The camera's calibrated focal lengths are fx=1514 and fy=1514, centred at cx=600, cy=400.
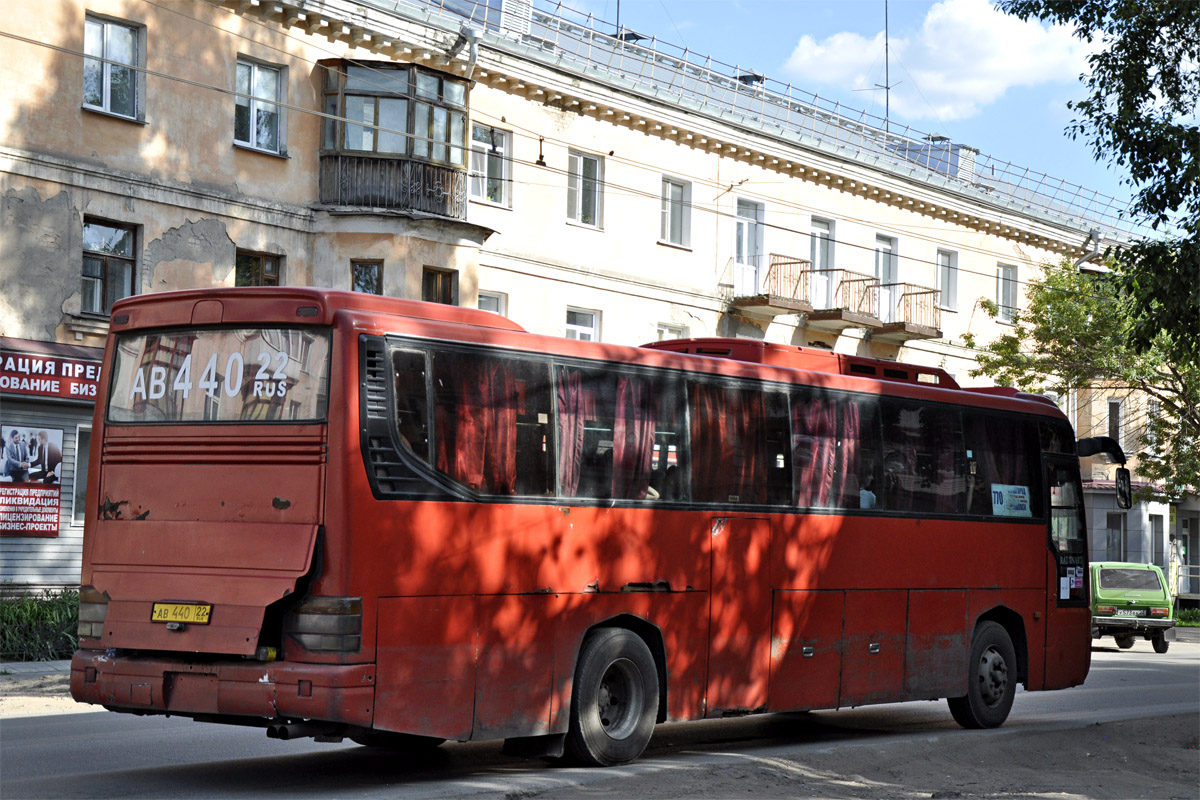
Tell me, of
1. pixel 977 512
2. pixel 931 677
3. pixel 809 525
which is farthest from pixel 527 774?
pixel 977 512

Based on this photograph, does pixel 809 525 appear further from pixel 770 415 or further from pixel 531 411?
pixel 531 411

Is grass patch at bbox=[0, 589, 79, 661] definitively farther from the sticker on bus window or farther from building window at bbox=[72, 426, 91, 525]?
the sticker on bus window

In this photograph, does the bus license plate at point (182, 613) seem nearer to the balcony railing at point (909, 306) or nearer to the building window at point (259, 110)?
the building window at point (259, 110)

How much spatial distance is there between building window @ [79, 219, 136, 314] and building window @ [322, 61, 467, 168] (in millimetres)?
4489

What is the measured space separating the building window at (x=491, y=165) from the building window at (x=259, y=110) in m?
4.32

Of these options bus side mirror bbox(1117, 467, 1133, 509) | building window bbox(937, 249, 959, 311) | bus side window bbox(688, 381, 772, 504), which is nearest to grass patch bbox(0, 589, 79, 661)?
bus side window bbox(688, 381, 772, 504)

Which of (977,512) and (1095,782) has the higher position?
(977,512)

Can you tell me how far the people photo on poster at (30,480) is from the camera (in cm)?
2264

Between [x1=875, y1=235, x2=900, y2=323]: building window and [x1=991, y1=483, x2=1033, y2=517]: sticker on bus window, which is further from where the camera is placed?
[x1=875, y1=235, x2=900, y2=323]: building window

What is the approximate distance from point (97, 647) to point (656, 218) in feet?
82.9

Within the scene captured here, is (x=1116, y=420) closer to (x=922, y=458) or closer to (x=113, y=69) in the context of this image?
(x=113, y=69)

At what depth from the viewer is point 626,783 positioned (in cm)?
1029

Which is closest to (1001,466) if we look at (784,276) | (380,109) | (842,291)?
(380,109)

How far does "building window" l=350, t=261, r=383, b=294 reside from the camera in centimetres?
2758
